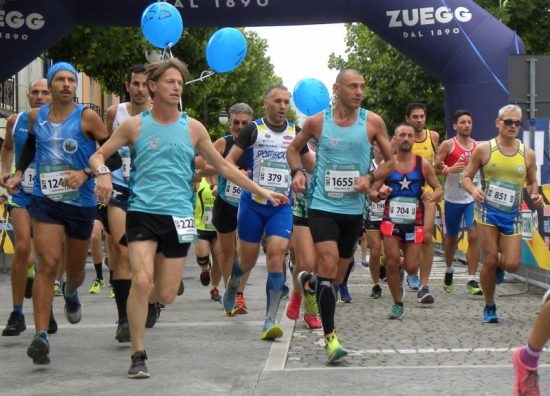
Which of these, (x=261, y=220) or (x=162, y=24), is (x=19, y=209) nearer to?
(x=261, y=220)

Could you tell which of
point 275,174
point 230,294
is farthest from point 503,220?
point 230,294

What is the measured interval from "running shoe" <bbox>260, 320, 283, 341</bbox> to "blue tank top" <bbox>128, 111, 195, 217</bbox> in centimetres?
165

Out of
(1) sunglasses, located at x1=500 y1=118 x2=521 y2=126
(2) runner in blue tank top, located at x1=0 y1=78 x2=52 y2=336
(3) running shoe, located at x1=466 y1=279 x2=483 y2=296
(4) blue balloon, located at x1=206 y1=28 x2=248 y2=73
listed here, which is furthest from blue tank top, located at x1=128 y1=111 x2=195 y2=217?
(4) blue balloon, located at x1=206 y1=28 x2=248 y2=73

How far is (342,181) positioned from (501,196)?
7.92ft

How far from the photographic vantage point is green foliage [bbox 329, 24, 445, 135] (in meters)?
35.8

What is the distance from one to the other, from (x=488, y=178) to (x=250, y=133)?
2165mm

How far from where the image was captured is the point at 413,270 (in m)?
11.8

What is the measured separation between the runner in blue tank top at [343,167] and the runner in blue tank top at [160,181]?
84 cm

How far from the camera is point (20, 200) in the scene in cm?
970

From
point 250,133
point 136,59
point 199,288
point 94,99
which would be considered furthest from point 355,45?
point 250,133

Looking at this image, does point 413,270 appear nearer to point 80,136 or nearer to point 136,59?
point 80,136

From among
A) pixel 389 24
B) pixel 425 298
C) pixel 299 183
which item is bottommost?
pixel 425 298

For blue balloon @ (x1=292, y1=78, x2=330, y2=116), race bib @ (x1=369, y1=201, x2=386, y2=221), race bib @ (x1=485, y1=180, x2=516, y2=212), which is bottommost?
race bib @ (x1=369, y1=201, x2=386, y2=221)

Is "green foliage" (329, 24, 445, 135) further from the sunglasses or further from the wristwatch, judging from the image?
→ the wristwatch
